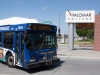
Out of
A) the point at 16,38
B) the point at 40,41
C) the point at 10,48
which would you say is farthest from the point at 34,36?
the point at 10,48

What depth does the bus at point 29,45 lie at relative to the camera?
31.4 feet

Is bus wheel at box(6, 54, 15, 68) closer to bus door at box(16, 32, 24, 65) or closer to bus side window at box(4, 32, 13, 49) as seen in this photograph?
bus side window at box(4, 32, 13, 49)

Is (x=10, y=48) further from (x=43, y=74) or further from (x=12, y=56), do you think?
(x=43, y=74)

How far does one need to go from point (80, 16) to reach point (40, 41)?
13449mm

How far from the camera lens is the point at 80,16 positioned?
888 inches

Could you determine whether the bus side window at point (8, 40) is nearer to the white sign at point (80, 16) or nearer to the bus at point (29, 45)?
the bus at point (29, 45)

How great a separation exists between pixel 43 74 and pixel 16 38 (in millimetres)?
2578

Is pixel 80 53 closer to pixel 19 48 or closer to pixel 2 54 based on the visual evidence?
pixel 2 54

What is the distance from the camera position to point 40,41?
1008 centimetres

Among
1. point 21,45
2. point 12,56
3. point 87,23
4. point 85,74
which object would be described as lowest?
point 85,74

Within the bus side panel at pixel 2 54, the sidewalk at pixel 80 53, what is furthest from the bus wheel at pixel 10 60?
the sidewalk at pixel 80 53

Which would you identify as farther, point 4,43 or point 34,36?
point 4,43

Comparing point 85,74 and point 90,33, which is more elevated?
point 90,33

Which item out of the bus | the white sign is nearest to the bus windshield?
the bus
